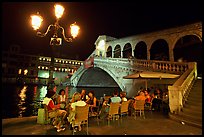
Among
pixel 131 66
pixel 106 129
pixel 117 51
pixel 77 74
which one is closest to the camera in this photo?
pixel 106 129

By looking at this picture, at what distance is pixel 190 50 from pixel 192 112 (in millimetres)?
16070

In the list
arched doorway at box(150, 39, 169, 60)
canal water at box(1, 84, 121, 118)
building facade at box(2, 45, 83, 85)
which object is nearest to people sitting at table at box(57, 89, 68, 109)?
canal water at box(1, 84, 121, 118)

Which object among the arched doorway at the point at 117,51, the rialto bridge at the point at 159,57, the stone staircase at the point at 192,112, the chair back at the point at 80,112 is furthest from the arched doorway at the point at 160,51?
the chair back at the point at 80,112

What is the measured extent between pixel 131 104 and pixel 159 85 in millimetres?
6008

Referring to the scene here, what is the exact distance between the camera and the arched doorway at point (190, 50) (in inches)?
744

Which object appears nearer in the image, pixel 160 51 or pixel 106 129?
pixel 106 129

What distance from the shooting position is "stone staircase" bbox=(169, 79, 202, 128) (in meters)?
6.04

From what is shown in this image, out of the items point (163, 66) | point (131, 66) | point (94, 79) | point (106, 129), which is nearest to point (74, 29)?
point (106, 129)

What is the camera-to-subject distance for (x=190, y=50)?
65.3ft

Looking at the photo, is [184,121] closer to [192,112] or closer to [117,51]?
[192,112]

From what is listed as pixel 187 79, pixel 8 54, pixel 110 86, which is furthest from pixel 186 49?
pixel 8 54

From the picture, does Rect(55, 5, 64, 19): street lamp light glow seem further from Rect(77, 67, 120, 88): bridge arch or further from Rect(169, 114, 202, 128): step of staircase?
Rect(77, 67, 120, 88): bridge arch

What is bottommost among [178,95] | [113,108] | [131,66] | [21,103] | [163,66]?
[21,103]

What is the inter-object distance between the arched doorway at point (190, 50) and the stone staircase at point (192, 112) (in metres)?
12.6
